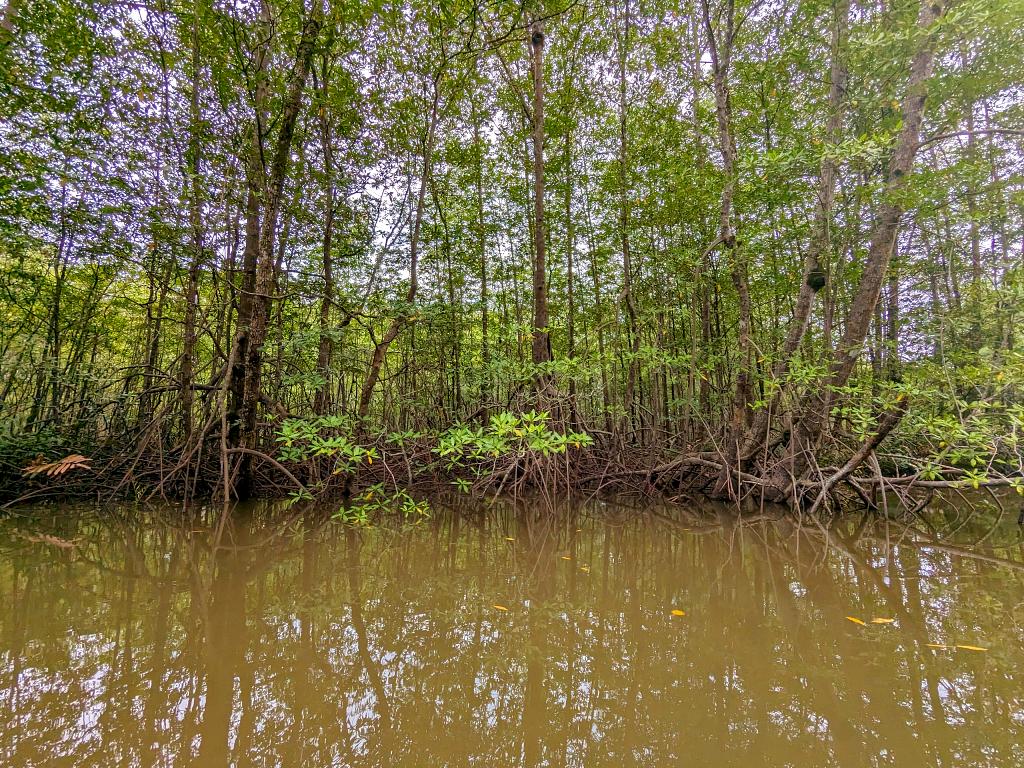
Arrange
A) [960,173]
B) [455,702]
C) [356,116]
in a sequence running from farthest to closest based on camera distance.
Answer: [356,116]
[960,173]
[455,702]

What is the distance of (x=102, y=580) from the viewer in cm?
237

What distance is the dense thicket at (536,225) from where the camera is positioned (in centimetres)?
372

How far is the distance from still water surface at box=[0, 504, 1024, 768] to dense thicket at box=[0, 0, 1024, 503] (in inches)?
44.5

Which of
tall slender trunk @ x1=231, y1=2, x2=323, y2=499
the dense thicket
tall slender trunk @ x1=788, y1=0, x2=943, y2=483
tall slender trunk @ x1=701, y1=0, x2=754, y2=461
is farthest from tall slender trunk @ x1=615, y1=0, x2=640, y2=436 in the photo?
tall slender trunk @ x1=231, y1=2, x2=323, y2=499

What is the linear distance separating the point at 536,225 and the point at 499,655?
4.71 metres

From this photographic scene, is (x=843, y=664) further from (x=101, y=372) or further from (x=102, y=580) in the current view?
(x=101, y=372)

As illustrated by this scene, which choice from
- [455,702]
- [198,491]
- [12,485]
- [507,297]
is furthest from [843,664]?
[507,297]

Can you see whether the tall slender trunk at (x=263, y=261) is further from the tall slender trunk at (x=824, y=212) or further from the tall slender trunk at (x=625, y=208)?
the tall slender trunk at (x=824, y=212)

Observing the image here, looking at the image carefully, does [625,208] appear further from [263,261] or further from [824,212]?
[263,261]

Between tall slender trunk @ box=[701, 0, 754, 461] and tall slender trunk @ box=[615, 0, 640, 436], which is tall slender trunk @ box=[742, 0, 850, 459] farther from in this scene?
tall slender trunk @ box=[615, 0, 640, 436]

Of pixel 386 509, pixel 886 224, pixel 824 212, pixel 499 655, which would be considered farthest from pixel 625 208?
pixel 499 655

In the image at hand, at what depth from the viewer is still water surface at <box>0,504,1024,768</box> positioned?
122 centimetres

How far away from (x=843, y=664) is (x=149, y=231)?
649 centimetres

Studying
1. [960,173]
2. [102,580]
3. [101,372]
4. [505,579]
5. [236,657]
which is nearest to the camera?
[236,657]
